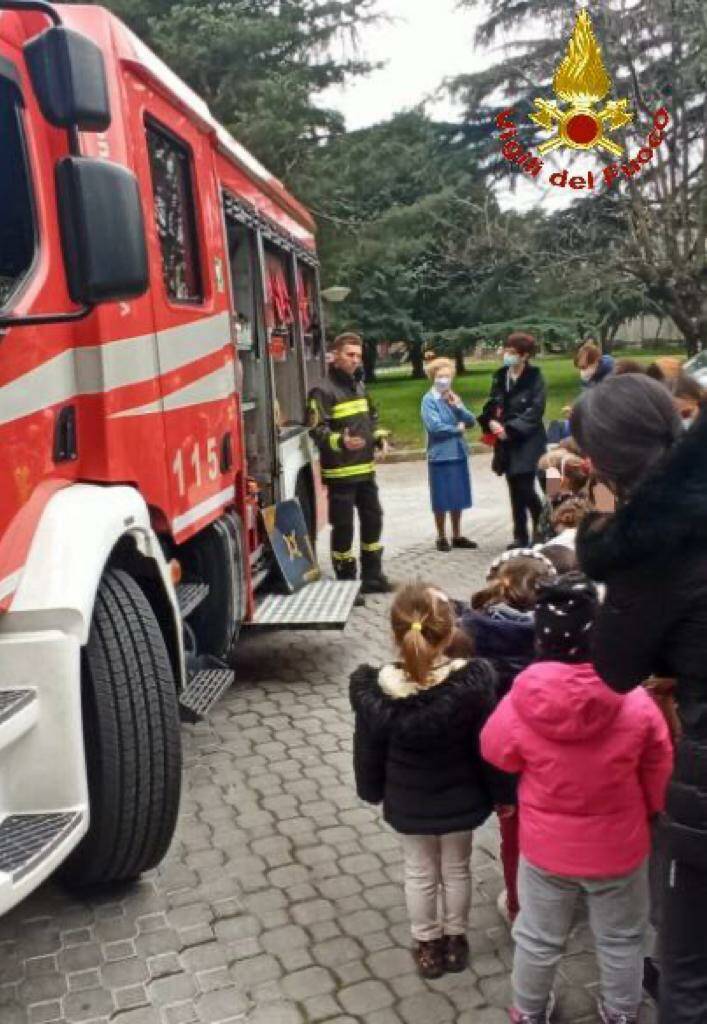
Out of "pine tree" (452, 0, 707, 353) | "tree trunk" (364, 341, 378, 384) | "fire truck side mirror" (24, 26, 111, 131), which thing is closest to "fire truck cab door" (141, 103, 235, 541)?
"fire truck side mirror" (24, 26, 111, 131)

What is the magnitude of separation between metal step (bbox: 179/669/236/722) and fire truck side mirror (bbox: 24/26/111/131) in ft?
7.77

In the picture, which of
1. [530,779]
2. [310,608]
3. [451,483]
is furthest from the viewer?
[451,483]

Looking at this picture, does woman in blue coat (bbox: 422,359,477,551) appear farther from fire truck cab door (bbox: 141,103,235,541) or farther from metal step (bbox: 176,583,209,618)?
metal step (bbox: 176,583,209,618)

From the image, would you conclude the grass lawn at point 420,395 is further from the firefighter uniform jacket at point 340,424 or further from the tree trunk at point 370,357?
the firefighter uniform jacket at point 340,424

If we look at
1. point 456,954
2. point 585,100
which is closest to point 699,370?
point 456,954

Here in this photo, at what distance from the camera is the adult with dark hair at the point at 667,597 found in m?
2.00

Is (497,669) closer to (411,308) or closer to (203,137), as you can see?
(203,137)

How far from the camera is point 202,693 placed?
446 centimetres

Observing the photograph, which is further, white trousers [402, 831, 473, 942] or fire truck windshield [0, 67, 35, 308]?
fire truck windshield [0, 67, 35, 308]

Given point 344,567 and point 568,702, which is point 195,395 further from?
point 344,567

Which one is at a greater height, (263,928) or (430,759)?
(430,759)

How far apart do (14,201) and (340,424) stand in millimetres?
4148

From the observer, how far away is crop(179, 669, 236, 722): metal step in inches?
168

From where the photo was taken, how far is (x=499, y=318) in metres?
26.8
